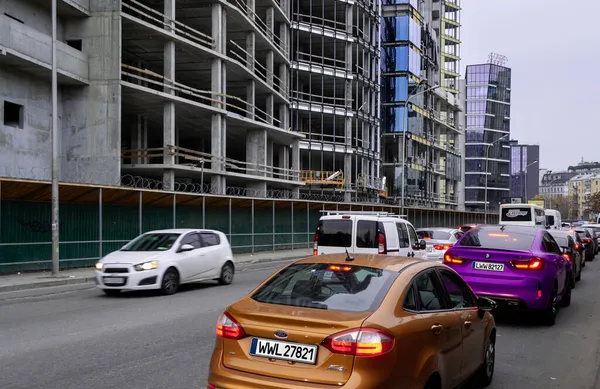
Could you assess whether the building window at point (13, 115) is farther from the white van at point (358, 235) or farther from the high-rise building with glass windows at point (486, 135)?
the high-rise building with glass windows at point (486, 135)

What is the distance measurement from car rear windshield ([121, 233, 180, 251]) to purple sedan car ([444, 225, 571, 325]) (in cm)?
707

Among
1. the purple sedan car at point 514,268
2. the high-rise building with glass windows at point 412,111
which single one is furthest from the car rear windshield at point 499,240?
the high-rise building with glass windows at point 412,111

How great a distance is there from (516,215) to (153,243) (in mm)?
25273

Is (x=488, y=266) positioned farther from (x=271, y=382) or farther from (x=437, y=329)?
(x=271, y=382)

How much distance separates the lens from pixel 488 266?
380 inches

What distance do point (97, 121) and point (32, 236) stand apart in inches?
381

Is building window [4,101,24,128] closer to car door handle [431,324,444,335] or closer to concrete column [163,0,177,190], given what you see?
concrete column [163,0,177,190]

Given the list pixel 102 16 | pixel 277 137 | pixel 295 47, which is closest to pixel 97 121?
pixel 102 16

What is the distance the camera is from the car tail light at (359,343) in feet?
12.5

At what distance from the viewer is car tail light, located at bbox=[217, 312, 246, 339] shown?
422 cm

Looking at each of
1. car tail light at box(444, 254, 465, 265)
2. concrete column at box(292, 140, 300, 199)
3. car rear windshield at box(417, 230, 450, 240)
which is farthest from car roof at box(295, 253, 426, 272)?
concrete column at box(292, 140, 300, 199)

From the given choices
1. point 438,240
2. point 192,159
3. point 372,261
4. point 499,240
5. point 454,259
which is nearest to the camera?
point 372,261

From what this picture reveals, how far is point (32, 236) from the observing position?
18422mm

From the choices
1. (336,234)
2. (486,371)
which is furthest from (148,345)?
(336,234)
